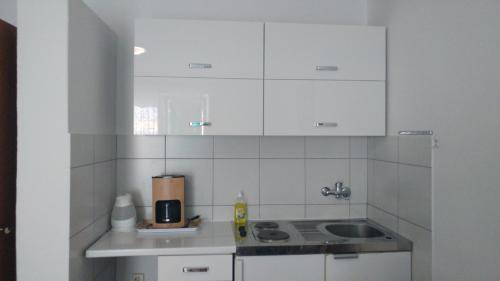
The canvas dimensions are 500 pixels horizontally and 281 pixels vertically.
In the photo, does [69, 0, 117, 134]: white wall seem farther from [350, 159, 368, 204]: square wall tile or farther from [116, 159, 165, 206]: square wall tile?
[350, 159, 368, 204]: square wall tile

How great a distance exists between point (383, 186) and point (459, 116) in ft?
2.42

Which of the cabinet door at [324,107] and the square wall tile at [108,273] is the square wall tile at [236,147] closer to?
the cabinet door at [324,107]

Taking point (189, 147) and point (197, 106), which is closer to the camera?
point (197, 106)

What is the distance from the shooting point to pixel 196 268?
1580mm

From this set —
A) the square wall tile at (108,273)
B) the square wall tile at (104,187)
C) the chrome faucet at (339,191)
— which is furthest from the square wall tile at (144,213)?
the chrome faucet at (339,191)

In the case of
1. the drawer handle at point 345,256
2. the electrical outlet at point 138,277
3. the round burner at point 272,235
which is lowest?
the electrical outlet at point 138,277

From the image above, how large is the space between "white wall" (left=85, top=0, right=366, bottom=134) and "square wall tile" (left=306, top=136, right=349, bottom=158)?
82 cm

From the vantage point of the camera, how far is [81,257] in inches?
59.1

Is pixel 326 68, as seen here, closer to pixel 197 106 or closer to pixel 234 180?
pixel 197 106

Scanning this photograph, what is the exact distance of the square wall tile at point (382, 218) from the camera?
6.01 feet

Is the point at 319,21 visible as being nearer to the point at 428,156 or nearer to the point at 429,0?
the point at 429,0

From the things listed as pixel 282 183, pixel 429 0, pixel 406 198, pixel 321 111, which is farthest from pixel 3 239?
pixel 429 0

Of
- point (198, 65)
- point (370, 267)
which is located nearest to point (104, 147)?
point (198, 65)

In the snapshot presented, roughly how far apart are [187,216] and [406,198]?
1337 millimetres
